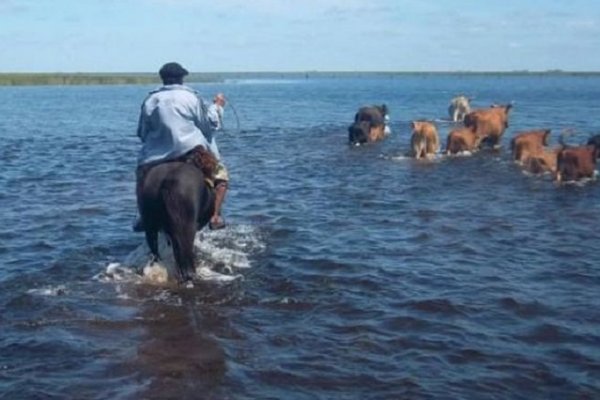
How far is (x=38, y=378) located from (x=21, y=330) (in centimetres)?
128

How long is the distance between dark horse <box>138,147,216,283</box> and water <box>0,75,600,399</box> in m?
0.48

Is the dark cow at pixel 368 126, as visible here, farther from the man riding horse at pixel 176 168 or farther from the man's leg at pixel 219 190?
the man riding horse at pixel 176 168

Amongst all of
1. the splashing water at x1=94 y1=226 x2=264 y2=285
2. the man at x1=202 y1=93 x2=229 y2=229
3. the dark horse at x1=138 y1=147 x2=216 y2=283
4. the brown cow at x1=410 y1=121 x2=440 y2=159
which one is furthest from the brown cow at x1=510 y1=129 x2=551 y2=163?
the dark horse at x1=138 y1=147 x2=216 y2=283

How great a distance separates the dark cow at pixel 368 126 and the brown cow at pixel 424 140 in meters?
3.89

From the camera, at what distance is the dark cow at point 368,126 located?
2461 centimetres

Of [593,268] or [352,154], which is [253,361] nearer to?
[593,268]

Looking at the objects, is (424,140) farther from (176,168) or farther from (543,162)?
(176,168)

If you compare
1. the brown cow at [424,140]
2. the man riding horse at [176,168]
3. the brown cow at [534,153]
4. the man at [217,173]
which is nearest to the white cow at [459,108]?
the brown cow at [424,140]

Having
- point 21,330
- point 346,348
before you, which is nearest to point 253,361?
point 346,348

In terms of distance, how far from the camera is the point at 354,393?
583 cm

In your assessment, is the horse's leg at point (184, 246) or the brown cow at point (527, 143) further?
the brown cow at point (527, 143)

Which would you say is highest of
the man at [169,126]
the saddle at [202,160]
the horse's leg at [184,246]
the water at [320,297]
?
the man at [169,126]

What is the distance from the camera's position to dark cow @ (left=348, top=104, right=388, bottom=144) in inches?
969

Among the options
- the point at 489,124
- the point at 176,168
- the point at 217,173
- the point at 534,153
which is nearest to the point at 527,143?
the point at 534,153
